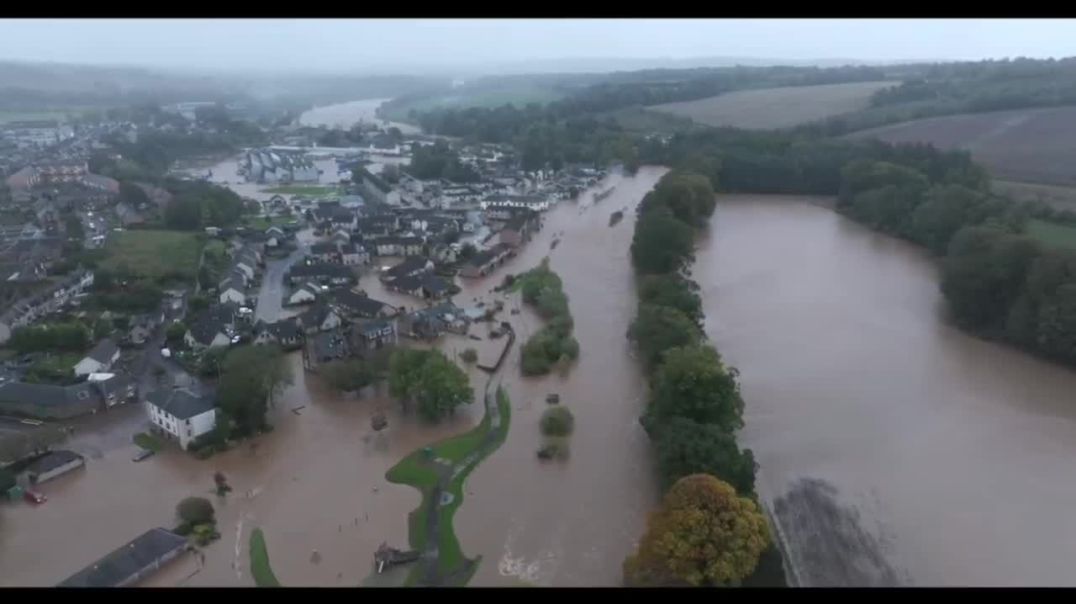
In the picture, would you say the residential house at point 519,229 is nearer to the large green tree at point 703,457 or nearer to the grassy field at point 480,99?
the large green tree at point 703,457

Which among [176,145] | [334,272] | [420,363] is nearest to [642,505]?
[420,363]

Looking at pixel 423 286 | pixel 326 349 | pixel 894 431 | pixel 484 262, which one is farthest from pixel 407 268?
pixel 894 431

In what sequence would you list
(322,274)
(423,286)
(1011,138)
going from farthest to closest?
1. (1011,138)
2. (322,274)
3. (423,286)

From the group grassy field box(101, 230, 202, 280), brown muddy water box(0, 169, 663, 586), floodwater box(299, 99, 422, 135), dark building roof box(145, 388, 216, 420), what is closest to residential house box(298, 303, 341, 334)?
brown muddy water box(0, 169, 663, 586)

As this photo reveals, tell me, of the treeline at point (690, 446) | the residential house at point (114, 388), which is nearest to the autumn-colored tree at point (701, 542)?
the treeline at point (690, 446)

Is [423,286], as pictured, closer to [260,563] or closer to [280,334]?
[280,334]

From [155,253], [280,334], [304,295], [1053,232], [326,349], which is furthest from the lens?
[155,253]

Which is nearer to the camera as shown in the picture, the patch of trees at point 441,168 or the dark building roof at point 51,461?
the dark building roof at point 51,461
